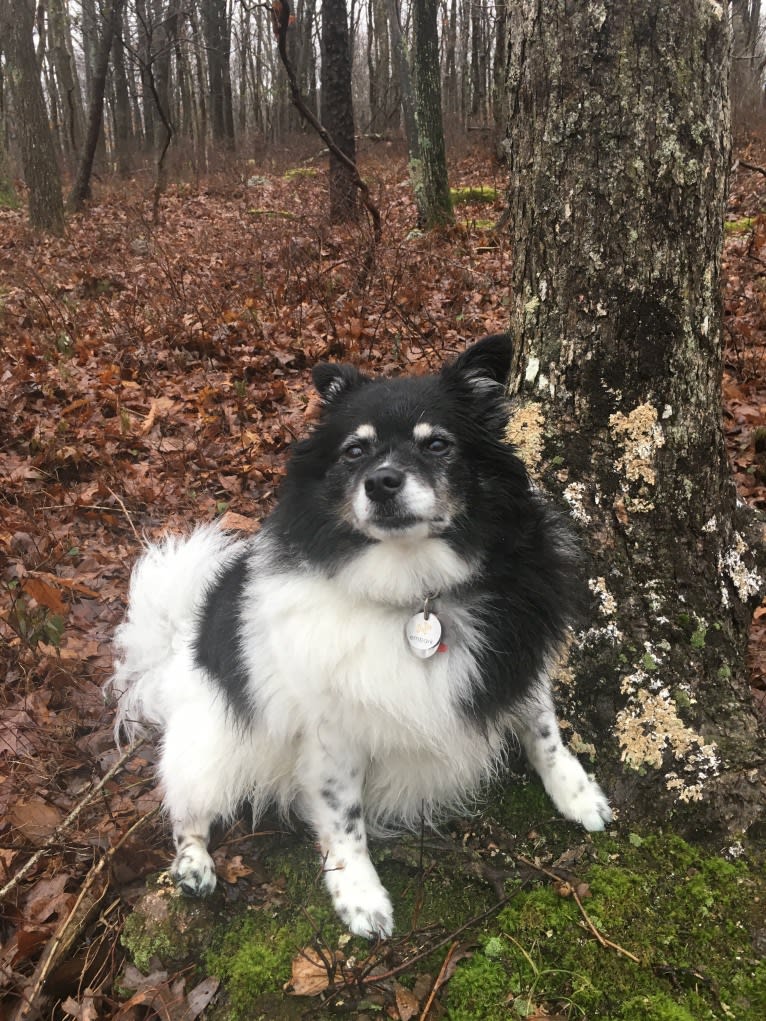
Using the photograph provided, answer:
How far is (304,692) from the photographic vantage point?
258cm

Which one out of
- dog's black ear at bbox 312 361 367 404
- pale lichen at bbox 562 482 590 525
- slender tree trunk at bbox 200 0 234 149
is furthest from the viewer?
slender tree trunk at bbox 200 0 234 149

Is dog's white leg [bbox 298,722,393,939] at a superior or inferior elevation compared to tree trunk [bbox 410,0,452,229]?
inferior

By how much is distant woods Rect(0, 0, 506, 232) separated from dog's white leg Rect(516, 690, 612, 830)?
779 centimetres

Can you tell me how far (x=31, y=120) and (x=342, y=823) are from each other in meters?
13.1

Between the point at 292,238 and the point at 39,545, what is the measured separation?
5.84 m

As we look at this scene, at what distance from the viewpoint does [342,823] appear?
2.69 m

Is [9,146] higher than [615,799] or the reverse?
higher

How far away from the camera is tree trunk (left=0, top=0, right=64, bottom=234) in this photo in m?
11.7

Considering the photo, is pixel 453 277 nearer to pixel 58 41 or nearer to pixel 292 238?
pixel 292 238

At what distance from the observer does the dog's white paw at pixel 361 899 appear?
8.32ft

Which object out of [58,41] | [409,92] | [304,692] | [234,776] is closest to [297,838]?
[234,776]

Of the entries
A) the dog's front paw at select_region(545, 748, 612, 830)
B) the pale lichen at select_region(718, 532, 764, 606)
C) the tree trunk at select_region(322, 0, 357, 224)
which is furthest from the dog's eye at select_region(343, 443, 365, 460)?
the tree trunk at select_region(322, 0, 357, 224)

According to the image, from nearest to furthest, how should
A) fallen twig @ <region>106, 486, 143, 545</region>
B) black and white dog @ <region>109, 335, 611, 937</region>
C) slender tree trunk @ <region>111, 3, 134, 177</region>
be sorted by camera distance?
black and white dog @ <region>109, 335, 611, 937</region> < fallen twig @ <region>106, 486, 143, 545</region> < slender tree trunk @ <region>111, 3, 134, 177</region>

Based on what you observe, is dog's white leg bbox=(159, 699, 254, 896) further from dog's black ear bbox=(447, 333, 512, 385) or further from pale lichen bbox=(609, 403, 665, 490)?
pale lichen bbox=(609, 403, 665, 490)
